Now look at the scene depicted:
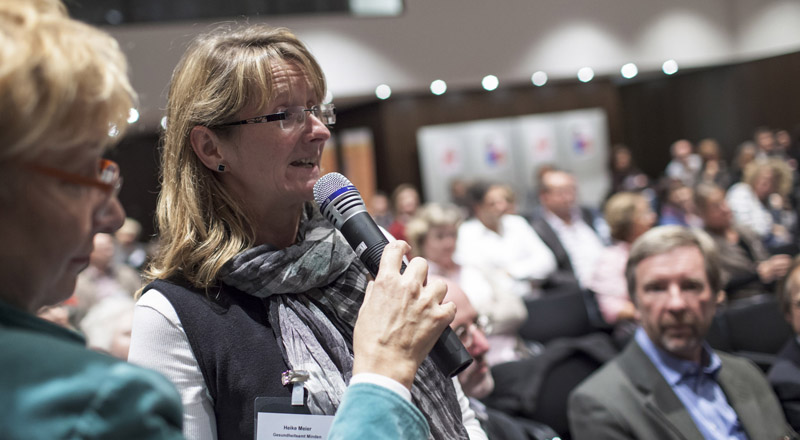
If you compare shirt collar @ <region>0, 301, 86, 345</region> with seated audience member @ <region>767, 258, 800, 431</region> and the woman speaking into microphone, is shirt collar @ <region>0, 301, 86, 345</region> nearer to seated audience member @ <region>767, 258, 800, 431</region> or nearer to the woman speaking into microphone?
the woman speaking into microphone

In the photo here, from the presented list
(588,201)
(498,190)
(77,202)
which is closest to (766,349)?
(498,190)

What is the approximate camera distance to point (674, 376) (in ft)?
7.62

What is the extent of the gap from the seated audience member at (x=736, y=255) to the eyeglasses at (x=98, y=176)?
4.81 m

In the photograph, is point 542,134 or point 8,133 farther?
point 542,134

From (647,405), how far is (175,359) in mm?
1525

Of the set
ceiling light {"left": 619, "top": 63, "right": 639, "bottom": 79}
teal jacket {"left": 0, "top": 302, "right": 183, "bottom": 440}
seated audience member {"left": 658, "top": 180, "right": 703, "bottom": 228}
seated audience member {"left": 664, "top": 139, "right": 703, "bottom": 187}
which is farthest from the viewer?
ceiling light {"left": 619, "top": 63, "right": 639, "bottom": 79}

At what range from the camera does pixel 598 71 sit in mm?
11984

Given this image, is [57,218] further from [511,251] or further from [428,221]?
[511,251]

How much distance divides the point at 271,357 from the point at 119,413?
2.08 ft

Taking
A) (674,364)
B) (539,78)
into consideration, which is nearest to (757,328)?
(674,364)

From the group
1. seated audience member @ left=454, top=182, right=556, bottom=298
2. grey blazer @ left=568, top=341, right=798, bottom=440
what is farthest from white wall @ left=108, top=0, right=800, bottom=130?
grey blazer @ left=568, top=341, right=798, bottom=440

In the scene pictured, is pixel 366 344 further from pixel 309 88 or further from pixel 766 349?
pixel 766 349

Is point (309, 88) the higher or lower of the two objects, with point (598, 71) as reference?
lower

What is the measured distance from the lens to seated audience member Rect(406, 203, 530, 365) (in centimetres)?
397
